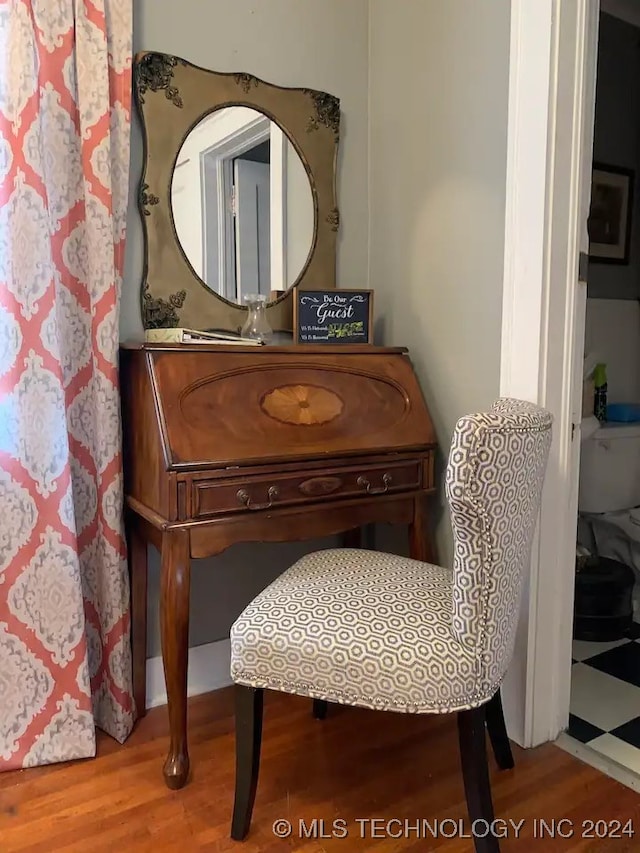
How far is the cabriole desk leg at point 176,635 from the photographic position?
1.55 m

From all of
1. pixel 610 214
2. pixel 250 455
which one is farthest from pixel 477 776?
pixel 610 214

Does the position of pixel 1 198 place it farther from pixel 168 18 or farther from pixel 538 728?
pixel 538 728

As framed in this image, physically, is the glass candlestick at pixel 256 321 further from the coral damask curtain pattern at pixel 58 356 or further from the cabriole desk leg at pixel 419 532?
the cabriole desk leg at pixel 419 532

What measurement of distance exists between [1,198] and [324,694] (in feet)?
4.15

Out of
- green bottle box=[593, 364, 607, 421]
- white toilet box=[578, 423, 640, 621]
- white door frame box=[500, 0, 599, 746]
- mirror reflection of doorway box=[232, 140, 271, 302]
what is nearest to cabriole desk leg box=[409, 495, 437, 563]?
white door frame box=[500, 0, 599, 746]

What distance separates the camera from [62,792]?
1.60 m

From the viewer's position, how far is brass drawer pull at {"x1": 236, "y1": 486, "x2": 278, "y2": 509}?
1.59 metres

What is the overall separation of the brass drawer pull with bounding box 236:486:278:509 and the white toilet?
1450 mm

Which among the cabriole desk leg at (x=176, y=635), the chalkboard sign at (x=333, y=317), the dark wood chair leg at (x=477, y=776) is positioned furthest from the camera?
the chalkboard sign at (x=333, y=317)

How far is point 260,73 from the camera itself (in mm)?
1978

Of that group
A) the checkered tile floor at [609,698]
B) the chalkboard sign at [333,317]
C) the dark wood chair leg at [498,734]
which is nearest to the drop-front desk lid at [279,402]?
the chalkboard sign at [333,317]

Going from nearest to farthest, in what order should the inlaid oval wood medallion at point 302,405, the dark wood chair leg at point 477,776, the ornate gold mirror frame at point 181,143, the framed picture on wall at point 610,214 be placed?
the dark wood chair leg at point 477,776
the inlaid oval wood medallion at point 302,405
the ornate gold mirror frame at point 181,143
the framed picture on wall at point 610,214

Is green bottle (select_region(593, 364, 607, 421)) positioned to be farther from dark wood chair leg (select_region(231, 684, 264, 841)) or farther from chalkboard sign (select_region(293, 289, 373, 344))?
dark wood chair leg (select_region(231, 684, 264, 841))

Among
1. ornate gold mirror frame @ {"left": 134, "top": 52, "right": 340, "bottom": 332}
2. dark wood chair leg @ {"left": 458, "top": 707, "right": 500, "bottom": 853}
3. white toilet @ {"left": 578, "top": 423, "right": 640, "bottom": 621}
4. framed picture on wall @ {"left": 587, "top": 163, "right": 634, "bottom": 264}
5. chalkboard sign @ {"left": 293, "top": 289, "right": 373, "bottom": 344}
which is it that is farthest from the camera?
framed picture on wall @ {"left": 587, "top": 163, "right": 634, "bottom": 264}
